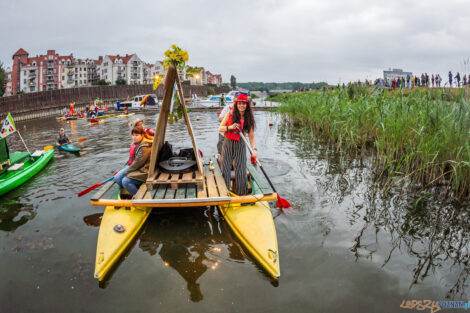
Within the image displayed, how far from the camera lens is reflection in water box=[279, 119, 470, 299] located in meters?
3.75

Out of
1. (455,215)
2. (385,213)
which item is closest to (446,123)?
→ (455,215)

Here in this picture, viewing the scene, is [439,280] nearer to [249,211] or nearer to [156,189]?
[249,211]

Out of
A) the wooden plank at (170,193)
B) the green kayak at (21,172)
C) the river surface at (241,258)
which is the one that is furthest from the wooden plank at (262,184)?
the green kayak at (21,172)

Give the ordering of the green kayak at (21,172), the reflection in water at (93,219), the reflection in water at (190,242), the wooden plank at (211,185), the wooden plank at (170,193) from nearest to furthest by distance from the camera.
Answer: the reflection in water at (190,242) → the wooden plank at (170,193) → the wooden plank at (211,185) → the reflection in water at (93,219) → the green kayak at (21,172)

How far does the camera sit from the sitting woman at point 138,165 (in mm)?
4933

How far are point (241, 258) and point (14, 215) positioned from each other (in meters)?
4.60

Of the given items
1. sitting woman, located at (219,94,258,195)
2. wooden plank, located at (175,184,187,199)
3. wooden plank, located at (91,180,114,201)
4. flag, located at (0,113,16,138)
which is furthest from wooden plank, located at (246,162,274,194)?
flag, located at (0,113,16,138)

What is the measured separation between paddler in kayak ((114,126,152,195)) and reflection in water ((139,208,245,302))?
0.68m

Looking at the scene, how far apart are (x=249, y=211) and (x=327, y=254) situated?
1.28m

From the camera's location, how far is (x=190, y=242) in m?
4.28

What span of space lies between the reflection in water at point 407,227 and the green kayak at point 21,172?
6835 millimetres

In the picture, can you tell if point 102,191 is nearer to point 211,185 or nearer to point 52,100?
point 211,185

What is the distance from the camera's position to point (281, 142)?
13047mm

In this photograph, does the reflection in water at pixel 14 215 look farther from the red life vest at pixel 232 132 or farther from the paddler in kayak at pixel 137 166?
the red life vest at pixel 232 132
